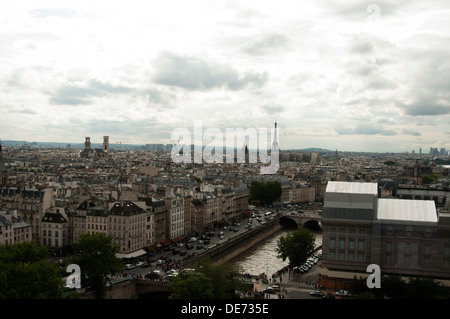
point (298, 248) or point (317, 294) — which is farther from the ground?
point (298, 248)

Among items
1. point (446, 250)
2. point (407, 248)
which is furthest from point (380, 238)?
point (446, 250)

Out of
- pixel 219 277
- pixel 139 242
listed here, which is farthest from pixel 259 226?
pixel 219 277

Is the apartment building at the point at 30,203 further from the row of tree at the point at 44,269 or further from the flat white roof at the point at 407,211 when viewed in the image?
the flat white roof at the point at 407,211

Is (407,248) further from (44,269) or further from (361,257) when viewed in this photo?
(44,269)

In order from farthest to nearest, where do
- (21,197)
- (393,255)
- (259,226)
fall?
(259,226) < (21,197) < (393,255)

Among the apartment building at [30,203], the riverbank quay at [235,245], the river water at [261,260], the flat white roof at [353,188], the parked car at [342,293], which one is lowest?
the river water at [261,260]

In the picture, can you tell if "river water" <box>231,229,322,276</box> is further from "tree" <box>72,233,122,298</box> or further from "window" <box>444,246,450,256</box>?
"window" <box>444,246,450,256</box>

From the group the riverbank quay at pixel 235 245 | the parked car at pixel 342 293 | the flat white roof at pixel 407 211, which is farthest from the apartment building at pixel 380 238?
the riverbank quay at pixel 235 245
